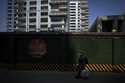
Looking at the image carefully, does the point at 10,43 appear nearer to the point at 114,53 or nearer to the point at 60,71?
the point at 60,71

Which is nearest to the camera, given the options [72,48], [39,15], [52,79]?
[52,79]

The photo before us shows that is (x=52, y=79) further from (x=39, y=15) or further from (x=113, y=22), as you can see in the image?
(x=39, y=15)

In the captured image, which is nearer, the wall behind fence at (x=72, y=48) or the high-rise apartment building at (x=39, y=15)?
the wall behind fence at (x=72, y=48)

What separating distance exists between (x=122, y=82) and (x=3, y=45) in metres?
11.6

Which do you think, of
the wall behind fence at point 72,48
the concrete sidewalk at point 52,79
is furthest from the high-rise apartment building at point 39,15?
the concrete sidewalk at point 52,79

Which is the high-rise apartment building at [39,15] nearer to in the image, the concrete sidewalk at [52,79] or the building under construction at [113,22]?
the building under construction at [113,22]

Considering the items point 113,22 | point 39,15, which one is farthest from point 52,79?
point 39,15

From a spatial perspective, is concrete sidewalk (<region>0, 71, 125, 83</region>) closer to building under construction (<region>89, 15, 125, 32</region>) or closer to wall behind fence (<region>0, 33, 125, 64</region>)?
wall behind fence (<region>0, 33, 125, 64</region>)

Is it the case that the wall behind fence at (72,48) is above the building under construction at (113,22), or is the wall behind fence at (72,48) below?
below

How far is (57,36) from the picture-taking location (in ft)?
62.5

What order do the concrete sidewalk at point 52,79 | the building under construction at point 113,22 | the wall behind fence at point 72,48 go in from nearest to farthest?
1. the concrete sidewalk at point 52,79
2. the wall behind fence at point 72,48
3. the building under construction at point 113,22

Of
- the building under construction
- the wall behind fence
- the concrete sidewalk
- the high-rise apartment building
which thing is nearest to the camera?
the concrete sidewalk

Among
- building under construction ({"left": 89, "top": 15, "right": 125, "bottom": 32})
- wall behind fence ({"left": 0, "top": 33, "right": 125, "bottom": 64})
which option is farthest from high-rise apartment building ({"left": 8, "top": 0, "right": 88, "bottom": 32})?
wall behind fence ({"left": 0, "top": 33, "right": 125, "bottom": 64})

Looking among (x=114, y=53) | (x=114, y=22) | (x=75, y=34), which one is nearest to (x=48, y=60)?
(x=75, y=34)
